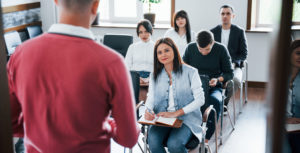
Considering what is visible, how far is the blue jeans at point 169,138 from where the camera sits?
273 centimetres

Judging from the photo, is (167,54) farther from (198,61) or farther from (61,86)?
(61,86)

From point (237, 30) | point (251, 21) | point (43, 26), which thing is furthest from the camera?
point (43, 26)

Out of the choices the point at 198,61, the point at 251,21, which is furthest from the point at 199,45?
the point at 251,21

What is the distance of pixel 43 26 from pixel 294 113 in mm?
5537

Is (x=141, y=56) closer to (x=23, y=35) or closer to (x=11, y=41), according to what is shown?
(x=11, y=41)

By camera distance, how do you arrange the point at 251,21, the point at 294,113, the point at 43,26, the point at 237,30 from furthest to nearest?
the point at 43,26, the point at 251,21, the point at 237,30, the point at 294,113

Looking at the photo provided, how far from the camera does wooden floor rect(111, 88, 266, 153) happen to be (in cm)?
378

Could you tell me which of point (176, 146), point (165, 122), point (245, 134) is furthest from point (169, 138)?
point (245, 134)

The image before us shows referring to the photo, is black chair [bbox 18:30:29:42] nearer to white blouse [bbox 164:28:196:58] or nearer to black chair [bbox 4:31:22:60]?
black chair [bbox 4:31:22:60]

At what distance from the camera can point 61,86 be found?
1047mm

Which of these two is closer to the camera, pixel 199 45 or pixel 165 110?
pixel 165 110

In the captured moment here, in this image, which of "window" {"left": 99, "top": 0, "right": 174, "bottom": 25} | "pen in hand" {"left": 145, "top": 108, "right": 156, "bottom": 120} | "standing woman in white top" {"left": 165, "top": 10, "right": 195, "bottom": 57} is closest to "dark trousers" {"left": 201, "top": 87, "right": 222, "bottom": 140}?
"pen in hand" {"left": 145, "top": 108, "right": 156, "bottom": 120}

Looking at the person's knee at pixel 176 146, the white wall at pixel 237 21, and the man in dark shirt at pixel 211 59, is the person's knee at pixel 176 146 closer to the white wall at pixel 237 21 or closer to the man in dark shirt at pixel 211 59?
the man in dark shirt at pixel 211 59

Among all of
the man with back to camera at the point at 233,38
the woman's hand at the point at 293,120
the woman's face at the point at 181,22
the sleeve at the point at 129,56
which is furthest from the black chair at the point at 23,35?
the woman's hand at the point at 293,120
